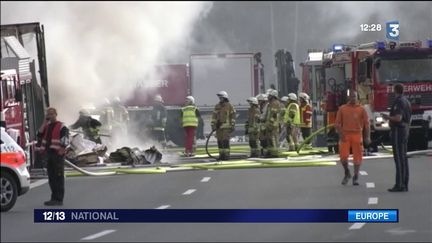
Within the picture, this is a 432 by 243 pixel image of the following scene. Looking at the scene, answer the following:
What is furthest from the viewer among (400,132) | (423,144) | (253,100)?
(423,144)

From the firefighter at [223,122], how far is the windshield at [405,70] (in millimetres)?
2134

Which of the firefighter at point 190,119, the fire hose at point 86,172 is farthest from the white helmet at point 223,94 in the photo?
the fire hose at point 86,172

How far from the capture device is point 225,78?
34.9 feet

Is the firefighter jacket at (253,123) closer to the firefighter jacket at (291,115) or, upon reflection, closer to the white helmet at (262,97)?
the firefighter jacket at (291,115)

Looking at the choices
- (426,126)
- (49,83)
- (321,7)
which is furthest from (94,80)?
(426,126)

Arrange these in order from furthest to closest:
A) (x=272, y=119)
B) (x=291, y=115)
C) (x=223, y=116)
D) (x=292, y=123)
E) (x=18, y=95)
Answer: (x=272, y=119) → (x=18, y=95) → (x=292, y=123) → (x=291, y=115) → (x=223, y=116)

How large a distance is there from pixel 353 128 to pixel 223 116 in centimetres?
166

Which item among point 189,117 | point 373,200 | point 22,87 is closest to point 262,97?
point 189,117

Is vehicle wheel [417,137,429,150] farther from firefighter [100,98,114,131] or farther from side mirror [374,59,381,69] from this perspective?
firefighter [100,98,114,131]

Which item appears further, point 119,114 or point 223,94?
point 223,94

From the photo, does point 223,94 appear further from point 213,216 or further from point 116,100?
point 213,216

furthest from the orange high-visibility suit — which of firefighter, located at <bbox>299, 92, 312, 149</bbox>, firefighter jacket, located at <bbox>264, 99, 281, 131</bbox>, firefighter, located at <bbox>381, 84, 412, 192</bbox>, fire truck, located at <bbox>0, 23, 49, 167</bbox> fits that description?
fire truck, located at <bbox>0, 23, 49, 167</bbox>

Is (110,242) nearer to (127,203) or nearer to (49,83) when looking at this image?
(127,203)

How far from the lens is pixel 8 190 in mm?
10461
